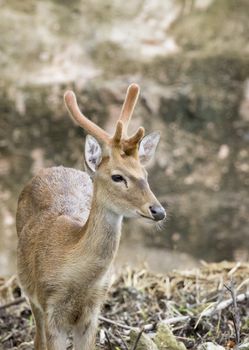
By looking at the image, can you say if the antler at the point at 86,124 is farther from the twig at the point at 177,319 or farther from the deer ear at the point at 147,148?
the twig at the point at 177,319

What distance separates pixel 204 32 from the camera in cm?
943

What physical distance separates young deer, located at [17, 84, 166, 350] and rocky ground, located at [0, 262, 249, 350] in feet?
1.26

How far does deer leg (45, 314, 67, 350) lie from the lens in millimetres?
4895

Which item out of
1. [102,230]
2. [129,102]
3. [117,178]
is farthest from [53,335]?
[129,102]

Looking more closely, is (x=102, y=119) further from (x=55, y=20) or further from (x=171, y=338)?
(x=171, y=338)

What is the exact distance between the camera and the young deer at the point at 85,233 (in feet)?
14.7

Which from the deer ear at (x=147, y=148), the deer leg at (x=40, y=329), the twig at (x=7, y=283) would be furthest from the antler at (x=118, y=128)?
the twig at (x=7, y=283)

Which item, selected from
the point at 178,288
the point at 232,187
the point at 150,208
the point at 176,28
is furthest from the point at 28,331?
the point at 176,28

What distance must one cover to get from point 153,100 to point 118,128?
4.68m

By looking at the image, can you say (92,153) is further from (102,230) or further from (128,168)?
(102,230)

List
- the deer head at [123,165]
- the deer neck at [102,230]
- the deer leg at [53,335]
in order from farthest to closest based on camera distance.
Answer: the deer leg at [53,335], the deer neck at [102,230], the deer head at [123,165]

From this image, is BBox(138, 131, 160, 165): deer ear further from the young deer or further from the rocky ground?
→ the rocky ground

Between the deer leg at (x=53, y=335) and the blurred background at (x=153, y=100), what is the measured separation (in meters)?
3.64

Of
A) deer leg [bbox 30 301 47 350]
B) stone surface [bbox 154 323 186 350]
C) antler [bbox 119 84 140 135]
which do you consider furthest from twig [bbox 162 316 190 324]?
antler [bbox 119 84 140 135]
